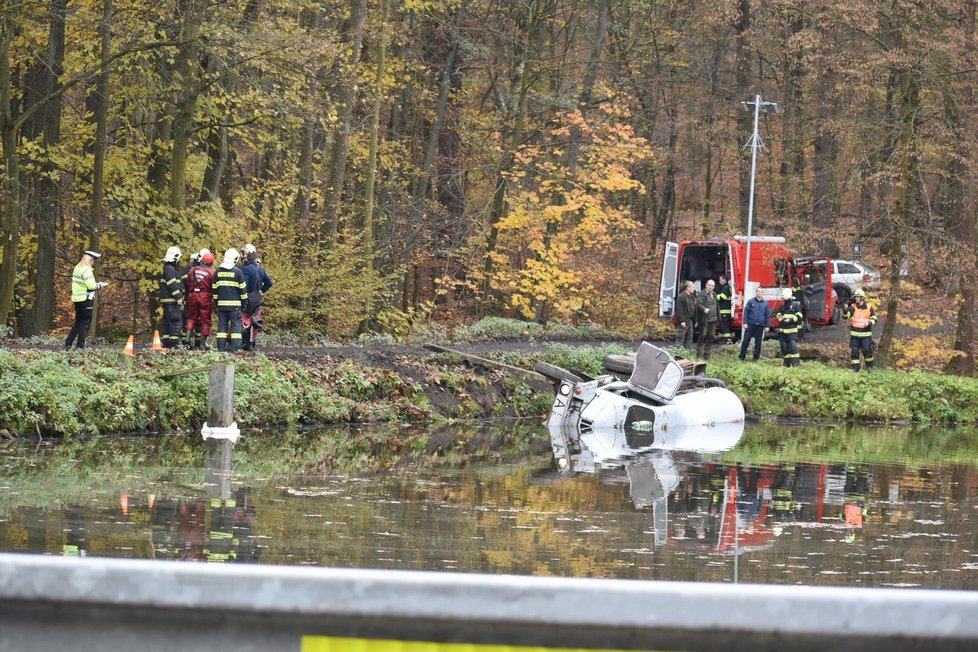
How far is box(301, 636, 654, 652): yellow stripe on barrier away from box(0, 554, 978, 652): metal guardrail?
0.11ft

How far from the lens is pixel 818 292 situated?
39.1m

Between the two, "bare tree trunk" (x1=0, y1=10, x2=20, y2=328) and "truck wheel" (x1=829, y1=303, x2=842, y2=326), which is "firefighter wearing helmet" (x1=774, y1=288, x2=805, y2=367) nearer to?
"truck wheel" (x1=829, y1=303, x2=842, y2=326)

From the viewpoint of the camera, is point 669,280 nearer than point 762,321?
No

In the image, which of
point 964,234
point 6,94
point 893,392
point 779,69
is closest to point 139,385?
point 6,94

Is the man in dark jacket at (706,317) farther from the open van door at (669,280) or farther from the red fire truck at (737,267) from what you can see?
the open van door at (669,280)

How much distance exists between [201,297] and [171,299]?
52 cm

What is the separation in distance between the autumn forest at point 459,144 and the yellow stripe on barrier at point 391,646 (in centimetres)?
2405

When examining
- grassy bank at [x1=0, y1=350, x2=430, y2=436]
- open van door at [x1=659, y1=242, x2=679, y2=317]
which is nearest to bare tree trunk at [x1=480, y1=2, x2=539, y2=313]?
open van door at [x1=659, y1=242, x2=679, y2=317]

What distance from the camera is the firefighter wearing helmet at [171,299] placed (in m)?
23.3

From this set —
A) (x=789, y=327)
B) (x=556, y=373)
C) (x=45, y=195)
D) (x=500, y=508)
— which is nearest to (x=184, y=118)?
(x=45, y=195)

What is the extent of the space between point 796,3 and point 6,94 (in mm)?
24317

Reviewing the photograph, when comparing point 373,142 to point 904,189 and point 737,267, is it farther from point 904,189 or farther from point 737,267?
point 904,189

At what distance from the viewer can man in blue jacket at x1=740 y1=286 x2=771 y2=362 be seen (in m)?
31.2

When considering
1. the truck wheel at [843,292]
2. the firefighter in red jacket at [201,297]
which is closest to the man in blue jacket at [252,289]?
the firefighter in red jacket at [201,297]
